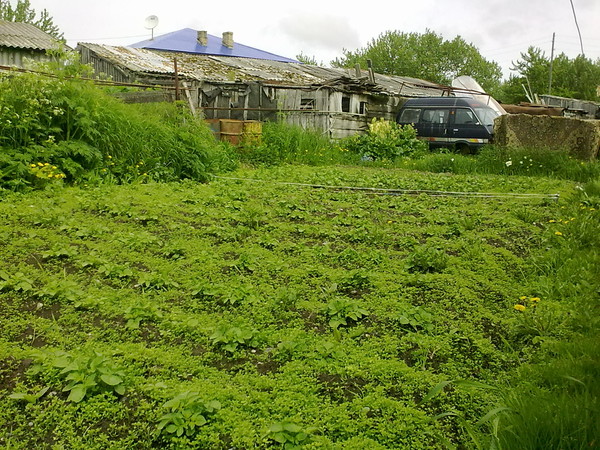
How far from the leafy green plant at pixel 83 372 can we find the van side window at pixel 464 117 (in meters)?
14.9

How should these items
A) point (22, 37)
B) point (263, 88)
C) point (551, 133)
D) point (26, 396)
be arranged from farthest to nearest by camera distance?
point (22, 37) < point (263, 88) < point (551, 133) < point (26, 396)

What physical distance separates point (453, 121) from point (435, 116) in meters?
0.75

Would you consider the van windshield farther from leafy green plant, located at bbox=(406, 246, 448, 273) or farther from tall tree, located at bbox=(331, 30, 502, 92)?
tall tree, located at bbox=(331, 30, 502, 92)

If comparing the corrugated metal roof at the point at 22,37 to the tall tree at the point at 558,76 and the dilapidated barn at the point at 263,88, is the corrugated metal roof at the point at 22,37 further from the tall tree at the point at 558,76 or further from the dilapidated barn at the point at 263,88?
the tall tree at the point at 558,76

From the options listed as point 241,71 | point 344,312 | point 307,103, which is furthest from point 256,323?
point 241,71

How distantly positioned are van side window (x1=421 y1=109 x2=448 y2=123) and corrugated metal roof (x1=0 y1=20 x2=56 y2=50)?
41.2 ft

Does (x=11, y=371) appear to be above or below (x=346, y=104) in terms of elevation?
below

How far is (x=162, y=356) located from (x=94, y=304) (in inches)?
34.2

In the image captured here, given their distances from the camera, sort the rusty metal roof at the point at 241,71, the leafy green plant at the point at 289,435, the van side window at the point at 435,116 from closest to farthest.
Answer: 1. the leafy green plant at the point at 289,435
2. the van side window at the point at 435,116
3. the rusty metal roof at the point at 241,71

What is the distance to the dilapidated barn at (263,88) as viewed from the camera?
15.3m

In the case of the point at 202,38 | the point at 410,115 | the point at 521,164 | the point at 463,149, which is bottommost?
the point at 521,164

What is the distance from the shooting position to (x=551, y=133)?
1180 cm

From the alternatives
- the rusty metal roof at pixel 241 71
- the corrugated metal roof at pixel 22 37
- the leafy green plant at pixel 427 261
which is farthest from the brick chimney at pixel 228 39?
the leafy green plant at pixel 427 261

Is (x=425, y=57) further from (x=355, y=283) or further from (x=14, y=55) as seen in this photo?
(x=355, y=283)
